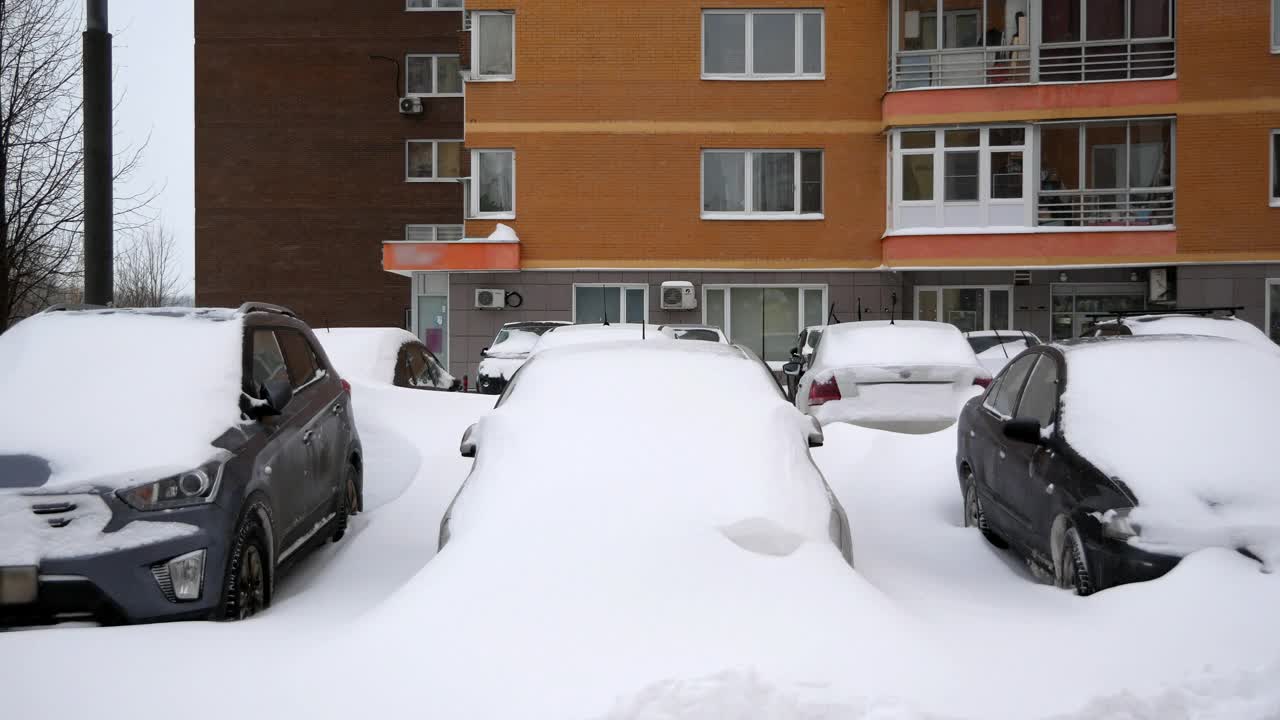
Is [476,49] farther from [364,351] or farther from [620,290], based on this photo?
[364,351]

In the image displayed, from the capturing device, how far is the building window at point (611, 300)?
2544cm

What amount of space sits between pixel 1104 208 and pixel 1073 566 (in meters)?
20.2

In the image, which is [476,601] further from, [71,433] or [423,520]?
[423,520]

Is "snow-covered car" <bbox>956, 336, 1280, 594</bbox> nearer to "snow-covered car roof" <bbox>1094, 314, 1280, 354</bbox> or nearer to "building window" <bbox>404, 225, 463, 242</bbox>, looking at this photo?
"snow-covered car roof" <bbox>1094, 314, 1280, 354</bbox>

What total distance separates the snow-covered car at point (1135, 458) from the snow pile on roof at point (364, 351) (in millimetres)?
7736

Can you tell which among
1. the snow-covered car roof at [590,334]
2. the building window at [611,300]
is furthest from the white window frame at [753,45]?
the snow-covered car roof at [590,334]

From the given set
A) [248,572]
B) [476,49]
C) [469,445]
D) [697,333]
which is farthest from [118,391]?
[476,49]

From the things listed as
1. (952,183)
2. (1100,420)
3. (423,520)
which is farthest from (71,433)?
(952,183)

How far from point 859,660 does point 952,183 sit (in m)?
21.6

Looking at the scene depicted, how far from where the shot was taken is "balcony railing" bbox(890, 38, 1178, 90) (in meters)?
24.0

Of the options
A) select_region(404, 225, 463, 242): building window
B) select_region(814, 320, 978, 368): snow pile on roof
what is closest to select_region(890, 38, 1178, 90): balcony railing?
select_region(814, 320, 978, 368): snow pile on roof

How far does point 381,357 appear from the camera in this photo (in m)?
13.5

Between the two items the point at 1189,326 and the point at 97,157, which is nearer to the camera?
the point at 97,157

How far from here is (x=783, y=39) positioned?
25.2 meters
